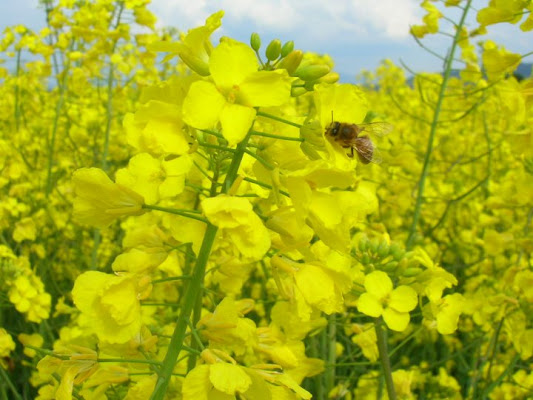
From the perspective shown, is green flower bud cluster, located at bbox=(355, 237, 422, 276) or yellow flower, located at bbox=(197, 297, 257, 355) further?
green flower bud cluster, located at bbox=(355, 237, 422, 276)

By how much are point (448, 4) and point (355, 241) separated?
2024mm

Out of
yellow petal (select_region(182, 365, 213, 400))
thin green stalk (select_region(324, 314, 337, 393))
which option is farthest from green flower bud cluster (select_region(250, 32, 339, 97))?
thin green stalk (select_region(324, 314, 337, 393))

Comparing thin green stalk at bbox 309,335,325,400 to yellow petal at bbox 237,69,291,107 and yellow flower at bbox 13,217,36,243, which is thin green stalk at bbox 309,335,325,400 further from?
yellow flower at bbox 13,217,36,243

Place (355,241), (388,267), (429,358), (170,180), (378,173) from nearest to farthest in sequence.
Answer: (170,180)
(388,267)
(355,241)
(429,358)
(378,173)

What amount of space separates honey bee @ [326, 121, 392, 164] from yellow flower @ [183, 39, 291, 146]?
20cm

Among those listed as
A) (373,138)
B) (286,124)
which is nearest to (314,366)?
(373,138)

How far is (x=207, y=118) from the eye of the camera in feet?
3.60

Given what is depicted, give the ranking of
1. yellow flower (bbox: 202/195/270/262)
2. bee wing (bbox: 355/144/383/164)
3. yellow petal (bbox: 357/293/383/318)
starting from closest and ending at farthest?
yellow flower (bbox: 202/195/270/262) → bee wing (bbox: 355/144/383/164) → yellow petal (bbox: 357/293/383/318)

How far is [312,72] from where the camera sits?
1.24 metres

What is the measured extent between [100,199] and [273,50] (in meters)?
0.50

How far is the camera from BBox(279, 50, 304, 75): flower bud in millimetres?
1218

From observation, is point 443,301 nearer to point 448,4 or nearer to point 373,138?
point 373,138

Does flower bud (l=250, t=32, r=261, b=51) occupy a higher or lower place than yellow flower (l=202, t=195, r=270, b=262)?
higher

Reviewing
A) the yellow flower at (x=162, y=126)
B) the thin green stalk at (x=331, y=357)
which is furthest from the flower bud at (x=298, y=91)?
the thin green stalk at (x=331, y=357)
